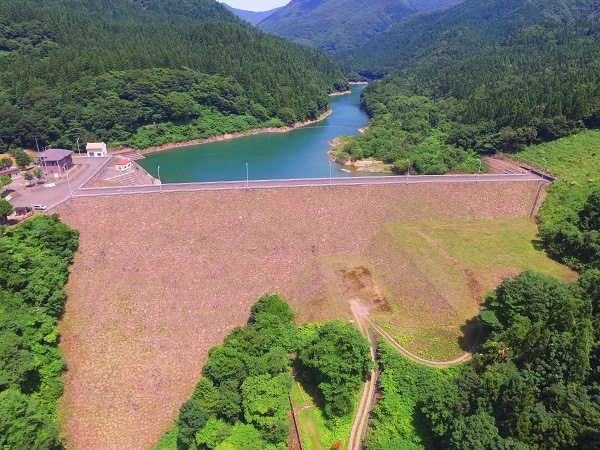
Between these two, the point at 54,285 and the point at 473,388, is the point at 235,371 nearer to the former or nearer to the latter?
the point at 473,388

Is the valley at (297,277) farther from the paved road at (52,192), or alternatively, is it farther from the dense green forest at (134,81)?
the dense green forest at (134,81)

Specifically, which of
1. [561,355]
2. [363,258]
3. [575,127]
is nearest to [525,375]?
[561,355]

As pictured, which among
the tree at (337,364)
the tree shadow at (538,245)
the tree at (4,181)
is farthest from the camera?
the tree at (4,181)

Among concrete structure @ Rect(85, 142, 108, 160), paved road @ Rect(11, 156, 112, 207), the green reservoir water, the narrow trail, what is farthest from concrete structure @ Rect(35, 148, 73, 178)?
the narrow trail

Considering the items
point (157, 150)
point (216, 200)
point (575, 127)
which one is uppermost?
point (575, 127)

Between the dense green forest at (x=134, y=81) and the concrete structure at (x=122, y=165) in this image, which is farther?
the dense green forest at (x=134, y=81)

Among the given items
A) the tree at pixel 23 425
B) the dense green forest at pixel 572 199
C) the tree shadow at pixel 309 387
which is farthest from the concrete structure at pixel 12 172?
the dense green forest at pixel 572 199

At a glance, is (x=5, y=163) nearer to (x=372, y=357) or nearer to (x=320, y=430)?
(x=372, y=357)
